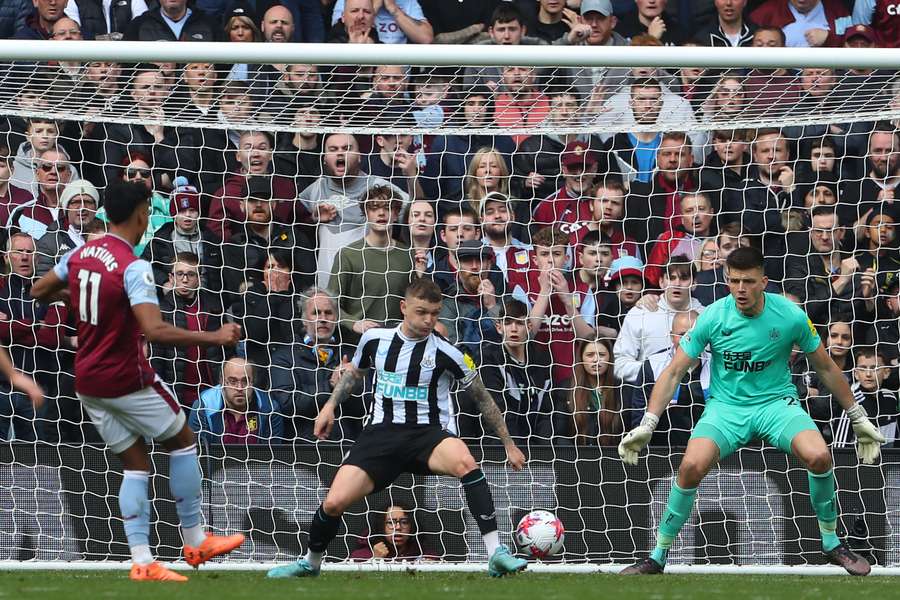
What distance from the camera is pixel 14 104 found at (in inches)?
321

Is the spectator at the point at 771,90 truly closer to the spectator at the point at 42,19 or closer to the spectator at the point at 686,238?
the spectator at the point at 686,238

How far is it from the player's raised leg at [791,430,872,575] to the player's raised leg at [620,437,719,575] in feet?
1.50

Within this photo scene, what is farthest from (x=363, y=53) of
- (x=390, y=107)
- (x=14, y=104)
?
(x=14, y=104)

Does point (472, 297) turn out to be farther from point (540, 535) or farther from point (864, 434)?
point (864, 434)

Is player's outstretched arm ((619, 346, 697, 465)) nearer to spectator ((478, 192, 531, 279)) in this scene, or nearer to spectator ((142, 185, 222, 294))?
spectator ((478, 192, 531, 279))

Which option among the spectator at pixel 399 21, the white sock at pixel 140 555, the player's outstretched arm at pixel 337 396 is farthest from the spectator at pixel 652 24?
the white sock at pixel 140 555

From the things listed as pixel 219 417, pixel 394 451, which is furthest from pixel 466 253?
pixel 394 451

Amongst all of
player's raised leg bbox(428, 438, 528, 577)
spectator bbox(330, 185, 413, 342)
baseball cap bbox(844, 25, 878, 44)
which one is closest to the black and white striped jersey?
player's raised leg bbox(428, 438, 528, 577)

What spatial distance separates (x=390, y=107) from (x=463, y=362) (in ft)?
7.60

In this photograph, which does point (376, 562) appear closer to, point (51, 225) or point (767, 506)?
point (767, 506)

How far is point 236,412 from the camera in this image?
8.41 metres

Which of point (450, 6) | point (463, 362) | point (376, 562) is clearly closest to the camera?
point (463, 362)

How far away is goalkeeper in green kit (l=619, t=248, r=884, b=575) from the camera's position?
6840 millimetres

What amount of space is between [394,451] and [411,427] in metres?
0.16
